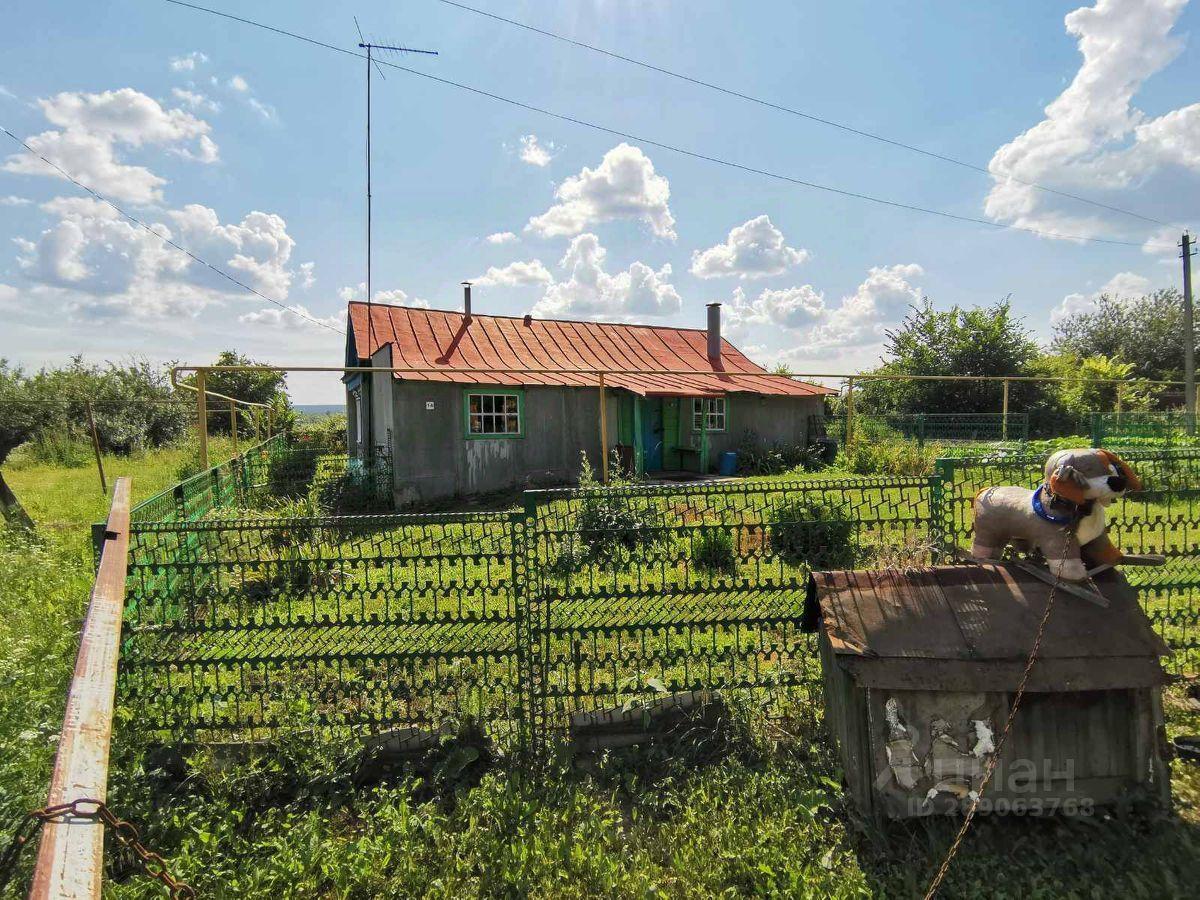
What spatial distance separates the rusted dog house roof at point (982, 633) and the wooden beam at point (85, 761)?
260 cm

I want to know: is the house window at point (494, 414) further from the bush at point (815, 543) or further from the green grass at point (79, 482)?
the bush at point (815, 543)

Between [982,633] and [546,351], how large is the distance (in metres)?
13.5

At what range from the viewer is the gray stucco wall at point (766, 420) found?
15609mm

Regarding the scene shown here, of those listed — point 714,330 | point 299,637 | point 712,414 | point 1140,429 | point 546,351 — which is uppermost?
point 714,330

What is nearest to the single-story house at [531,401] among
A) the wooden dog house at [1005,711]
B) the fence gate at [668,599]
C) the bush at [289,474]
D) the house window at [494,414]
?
the house window at [494,414]

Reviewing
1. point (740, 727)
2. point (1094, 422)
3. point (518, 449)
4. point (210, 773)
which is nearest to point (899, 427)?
point (1094, 422)

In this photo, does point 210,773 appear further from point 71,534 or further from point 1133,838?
point 71,534

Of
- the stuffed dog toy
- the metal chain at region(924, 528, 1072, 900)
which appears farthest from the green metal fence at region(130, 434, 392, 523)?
the stuffed dog toy

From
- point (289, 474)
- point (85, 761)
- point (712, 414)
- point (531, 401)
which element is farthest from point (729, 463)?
point (85, 761)

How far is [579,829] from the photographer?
9.45ft

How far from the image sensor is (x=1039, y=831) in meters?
2.79

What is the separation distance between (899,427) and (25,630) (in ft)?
69.4

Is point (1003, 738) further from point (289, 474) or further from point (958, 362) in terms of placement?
point (958, 362)

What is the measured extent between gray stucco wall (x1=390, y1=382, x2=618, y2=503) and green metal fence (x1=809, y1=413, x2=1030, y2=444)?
6.84m
